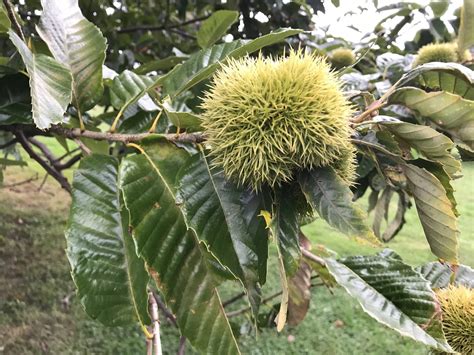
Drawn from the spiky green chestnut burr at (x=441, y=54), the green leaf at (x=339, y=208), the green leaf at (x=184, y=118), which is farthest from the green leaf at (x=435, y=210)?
the spiky green chestnut burr at (x=441, y=54)

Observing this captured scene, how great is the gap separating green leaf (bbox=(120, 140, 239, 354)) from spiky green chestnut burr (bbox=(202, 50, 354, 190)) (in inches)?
5.2

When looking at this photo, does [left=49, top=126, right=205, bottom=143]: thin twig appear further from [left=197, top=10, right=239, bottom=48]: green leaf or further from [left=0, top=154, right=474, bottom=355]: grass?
[left=0, top=154, right=474, bottom=355]: grass

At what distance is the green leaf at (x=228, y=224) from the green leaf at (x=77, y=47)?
1.14 ft

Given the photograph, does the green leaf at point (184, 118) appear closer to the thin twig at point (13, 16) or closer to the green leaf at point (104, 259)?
the green leaf at point (104, 259)

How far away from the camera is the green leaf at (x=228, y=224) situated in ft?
2.25

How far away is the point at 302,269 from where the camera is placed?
123cm

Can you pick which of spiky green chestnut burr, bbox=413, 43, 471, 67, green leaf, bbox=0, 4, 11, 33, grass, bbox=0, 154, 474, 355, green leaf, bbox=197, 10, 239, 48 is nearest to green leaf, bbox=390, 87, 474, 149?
green leaf, bbox=0, 4, 11, 33

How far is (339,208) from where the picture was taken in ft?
2.06

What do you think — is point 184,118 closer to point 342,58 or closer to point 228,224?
point 228,224

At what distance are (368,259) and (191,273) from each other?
1.03ft

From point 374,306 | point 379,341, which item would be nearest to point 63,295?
point 379,341

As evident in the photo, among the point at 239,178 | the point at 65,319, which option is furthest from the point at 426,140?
the point at 65,319

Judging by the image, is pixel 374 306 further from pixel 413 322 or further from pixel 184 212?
pixel 184 212

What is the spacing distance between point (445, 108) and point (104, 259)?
55cm
